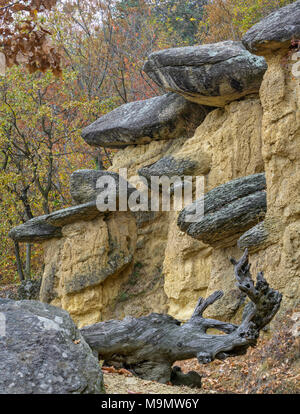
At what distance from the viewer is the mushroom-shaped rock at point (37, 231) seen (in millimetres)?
16516

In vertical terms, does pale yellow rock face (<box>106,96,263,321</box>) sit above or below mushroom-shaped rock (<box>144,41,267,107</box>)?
below

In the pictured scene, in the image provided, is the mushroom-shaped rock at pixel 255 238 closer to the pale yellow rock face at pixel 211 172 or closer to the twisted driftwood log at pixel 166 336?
the pale yellow rock face at pixel 211 172

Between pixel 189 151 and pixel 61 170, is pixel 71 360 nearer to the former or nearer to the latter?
pixel 189 151

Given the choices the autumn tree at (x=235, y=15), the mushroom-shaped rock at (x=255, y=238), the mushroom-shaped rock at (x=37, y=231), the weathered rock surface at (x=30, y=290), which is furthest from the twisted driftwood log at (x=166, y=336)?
the autumn tree at (x=235, y=15)

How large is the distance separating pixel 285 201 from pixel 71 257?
7347mm

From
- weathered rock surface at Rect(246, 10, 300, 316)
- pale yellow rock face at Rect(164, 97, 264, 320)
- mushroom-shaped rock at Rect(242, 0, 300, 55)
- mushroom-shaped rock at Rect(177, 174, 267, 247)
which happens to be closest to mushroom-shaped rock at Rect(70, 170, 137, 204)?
pale yellow rock face at Rect(164, 97, 264, 320)

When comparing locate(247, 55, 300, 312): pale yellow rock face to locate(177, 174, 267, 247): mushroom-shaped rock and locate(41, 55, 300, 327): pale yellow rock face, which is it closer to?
locate(41, 55, 300, 327): pale yellow rock face

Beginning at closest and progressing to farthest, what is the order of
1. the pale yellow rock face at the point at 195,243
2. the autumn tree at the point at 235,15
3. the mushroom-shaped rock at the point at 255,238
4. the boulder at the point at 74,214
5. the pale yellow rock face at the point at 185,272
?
the pale yellow rock face at the point at 195,243, the mushroom-shaped rock at the point at 255,238, the pale yellow rock face at the point at 185,272, the boulder at the point at 74,214, the autumn tree at the point at 235,15

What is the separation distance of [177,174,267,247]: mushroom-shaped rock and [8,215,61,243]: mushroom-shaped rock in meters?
5.17

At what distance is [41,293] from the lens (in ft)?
54.4

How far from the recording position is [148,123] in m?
16.2

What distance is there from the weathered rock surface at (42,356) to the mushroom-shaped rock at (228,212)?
623 centimetres

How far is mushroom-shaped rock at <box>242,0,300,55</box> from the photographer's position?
9734 mm

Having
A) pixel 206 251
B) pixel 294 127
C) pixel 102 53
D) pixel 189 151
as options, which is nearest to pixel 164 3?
pixel 102 53
